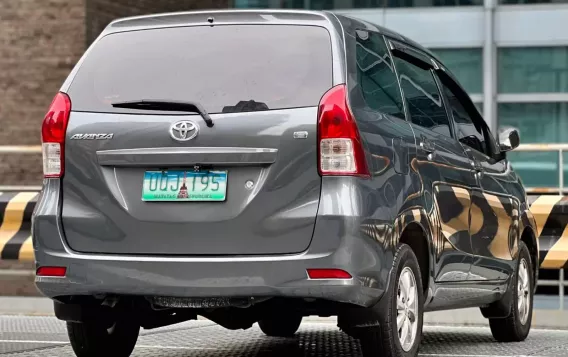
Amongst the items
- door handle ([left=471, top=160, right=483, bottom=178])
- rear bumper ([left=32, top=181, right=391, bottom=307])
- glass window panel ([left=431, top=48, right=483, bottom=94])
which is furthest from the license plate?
glass window panel ([left=431, top=48, right=483, bottom=94])

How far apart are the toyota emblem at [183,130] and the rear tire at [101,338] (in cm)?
120

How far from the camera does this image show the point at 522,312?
364 inches

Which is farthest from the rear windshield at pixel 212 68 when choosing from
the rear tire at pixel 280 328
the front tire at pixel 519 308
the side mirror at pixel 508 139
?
the front tire at pixel 519 308

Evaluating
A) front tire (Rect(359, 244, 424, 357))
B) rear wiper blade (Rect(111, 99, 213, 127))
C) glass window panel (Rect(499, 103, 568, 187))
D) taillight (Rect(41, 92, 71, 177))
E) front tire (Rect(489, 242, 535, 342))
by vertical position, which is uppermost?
rear wiper blade (Rect(111, 99, 213, 127))

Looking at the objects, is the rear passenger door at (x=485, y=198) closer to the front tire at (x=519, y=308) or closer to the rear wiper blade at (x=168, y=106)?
the front tire at (x=519, y=308)

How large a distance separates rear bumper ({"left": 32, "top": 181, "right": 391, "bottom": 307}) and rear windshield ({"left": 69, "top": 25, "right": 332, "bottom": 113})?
2.21ft

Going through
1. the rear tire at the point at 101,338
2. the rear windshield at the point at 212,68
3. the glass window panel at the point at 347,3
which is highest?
the rear windshield at the point at 212,68

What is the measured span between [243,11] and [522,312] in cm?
358

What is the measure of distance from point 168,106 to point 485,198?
8.45 ft

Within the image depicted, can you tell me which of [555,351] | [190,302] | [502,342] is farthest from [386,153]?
[502,342]

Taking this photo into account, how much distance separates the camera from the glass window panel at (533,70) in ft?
64.6

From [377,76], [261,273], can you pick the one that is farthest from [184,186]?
[377,76]

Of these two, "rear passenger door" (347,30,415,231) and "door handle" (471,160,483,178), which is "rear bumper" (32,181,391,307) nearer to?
"rear passenger door" (347,30,415,231)

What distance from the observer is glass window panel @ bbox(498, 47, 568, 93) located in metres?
19.7
